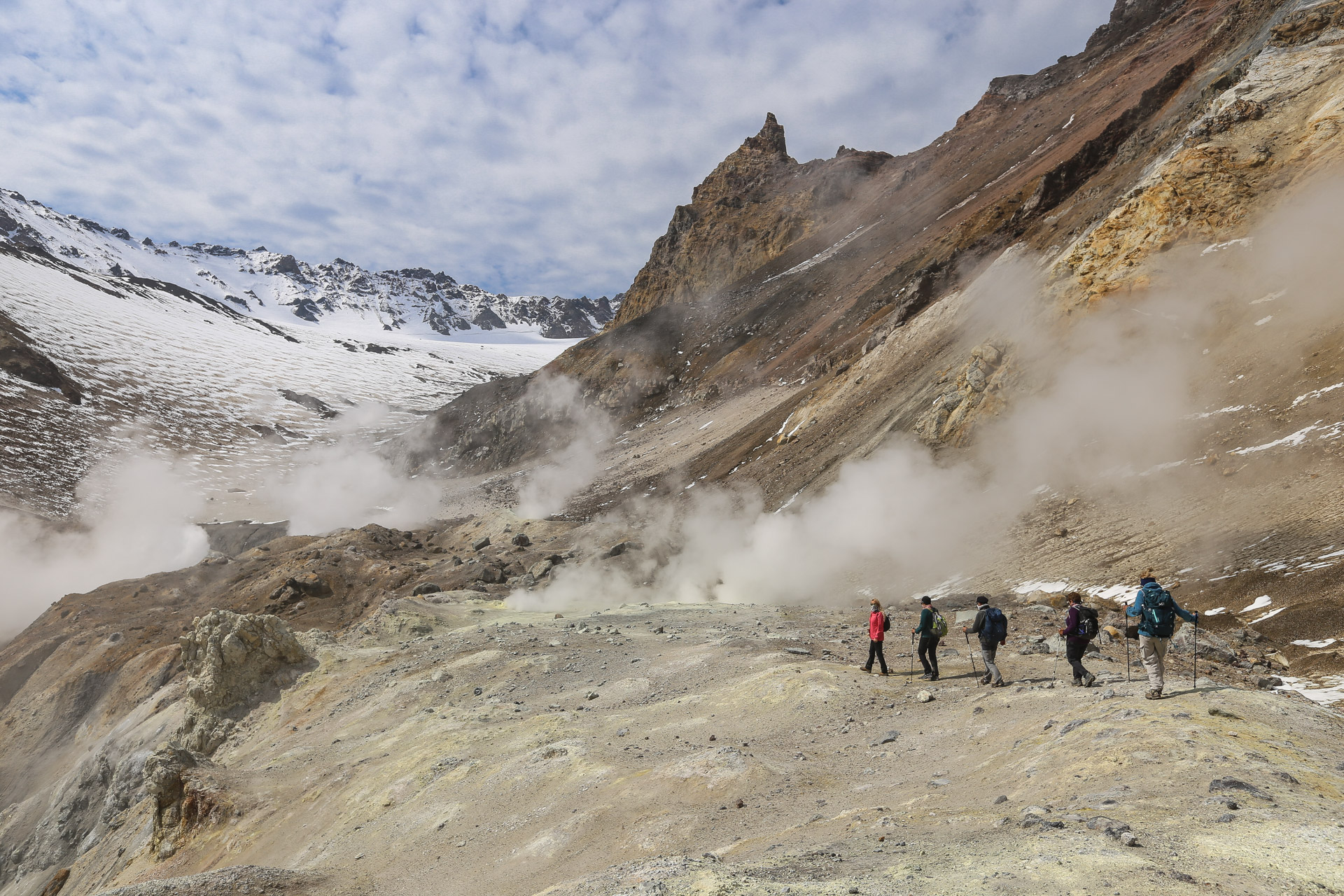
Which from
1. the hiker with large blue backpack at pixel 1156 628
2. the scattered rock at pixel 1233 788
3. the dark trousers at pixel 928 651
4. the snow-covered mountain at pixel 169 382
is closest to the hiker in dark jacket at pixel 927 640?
the dark trousers at pixel 928 651

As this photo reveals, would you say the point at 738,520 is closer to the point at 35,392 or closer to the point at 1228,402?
the point at 1228,402

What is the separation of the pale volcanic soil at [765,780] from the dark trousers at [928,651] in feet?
1.19

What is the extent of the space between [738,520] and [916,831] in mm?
19824

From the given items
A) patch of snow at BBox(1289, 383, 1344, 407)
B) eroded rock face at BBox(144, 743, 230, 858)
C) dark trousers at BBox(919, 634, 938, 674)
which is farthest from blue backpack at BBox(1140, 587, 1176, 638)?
eroded rock face at BBox(144, 743, 230, 858)

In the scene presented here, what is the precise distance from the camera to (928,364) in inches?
1031

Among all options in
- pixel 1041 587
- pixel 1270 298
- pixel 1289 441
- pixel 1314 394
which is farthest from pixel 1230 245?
pixel 1041 587

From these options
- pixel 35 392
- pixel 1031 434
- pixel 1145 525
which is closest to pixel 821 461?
pixel 1031 434

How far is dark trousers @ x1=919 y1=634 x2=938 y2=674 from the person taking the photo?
9930 mm

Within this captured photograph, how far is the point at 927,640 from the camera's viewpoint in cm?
A: 995

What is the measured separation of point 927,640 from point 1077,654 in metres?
2.12

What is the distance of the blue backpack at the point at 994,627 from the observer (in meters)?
8.84

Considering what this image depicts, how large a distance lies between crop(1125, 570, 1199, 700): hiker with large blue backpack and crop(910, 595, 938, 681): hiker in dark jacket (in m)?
3.06

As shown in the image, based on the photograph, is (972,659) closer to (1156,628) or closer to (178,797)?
(1156,628)

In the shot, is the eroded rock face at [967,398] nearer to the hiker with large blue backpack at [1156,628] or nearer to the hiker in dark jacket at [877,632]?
the hiker in dark jacket at [877,632]
